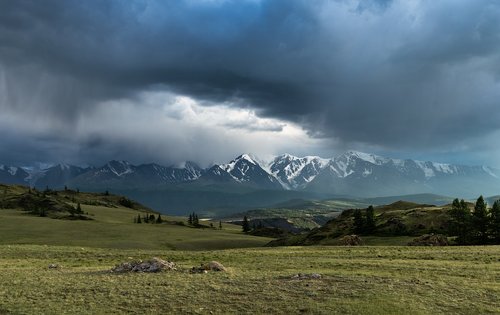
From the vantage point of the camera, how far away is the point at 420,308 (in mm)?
26375

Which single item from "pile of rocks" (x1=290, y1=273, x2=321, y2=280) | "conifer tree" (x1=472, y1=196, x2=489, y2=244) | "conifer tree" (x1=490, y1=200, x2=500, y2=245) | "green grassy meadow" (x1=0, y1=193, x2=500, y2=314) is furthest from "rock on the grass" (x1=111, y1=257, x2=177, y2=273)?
"conifer tree" (x1=490, y1=200, x2=500, y2=245)

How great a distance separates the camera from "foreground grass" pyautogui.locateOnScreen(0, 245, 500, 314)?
26688mm

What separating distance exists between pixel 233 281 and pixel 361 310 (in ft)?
37.1

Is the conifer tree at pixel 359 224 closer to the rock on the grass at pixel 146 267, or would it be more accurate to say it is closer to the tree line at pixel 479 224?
the tree line at pixel 479 224

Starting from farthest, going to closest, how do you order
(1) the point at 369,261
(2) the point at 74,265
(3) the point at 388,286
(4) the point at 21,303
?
1. (2) the point at 74,265
2. (1) the point at 369,261
3. (3) the point at 388,286
4. (4) the point at 21,303

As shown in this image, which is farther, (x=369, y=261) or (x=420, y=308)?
(x=369, y=261)

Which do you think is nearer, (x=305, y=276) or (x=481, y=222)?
(x=305, y=276)

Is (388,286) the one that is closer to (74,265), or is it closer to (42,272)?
(42,272)

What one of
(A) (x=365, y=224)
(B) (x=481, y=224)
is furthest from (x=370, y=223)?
(B) (x=481, y=224)

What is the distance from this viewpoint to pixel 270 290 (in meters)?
30.5

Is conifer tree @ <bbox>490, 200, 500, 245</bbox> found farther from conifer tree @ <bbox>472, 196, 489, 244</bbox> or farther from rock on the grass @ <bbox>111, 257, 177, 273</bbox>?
rock on the grass @ <bbox>111, 257, 177, 273</bbox>

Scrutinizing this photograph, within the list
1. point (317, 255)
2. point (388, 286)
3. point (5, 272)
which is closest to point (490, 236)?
point (317, 255)

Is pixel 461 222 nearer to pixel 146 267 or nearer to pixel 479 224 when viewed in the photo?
pixel 479 224

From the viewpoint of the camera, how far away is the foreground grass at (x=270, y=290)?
1051 inches
